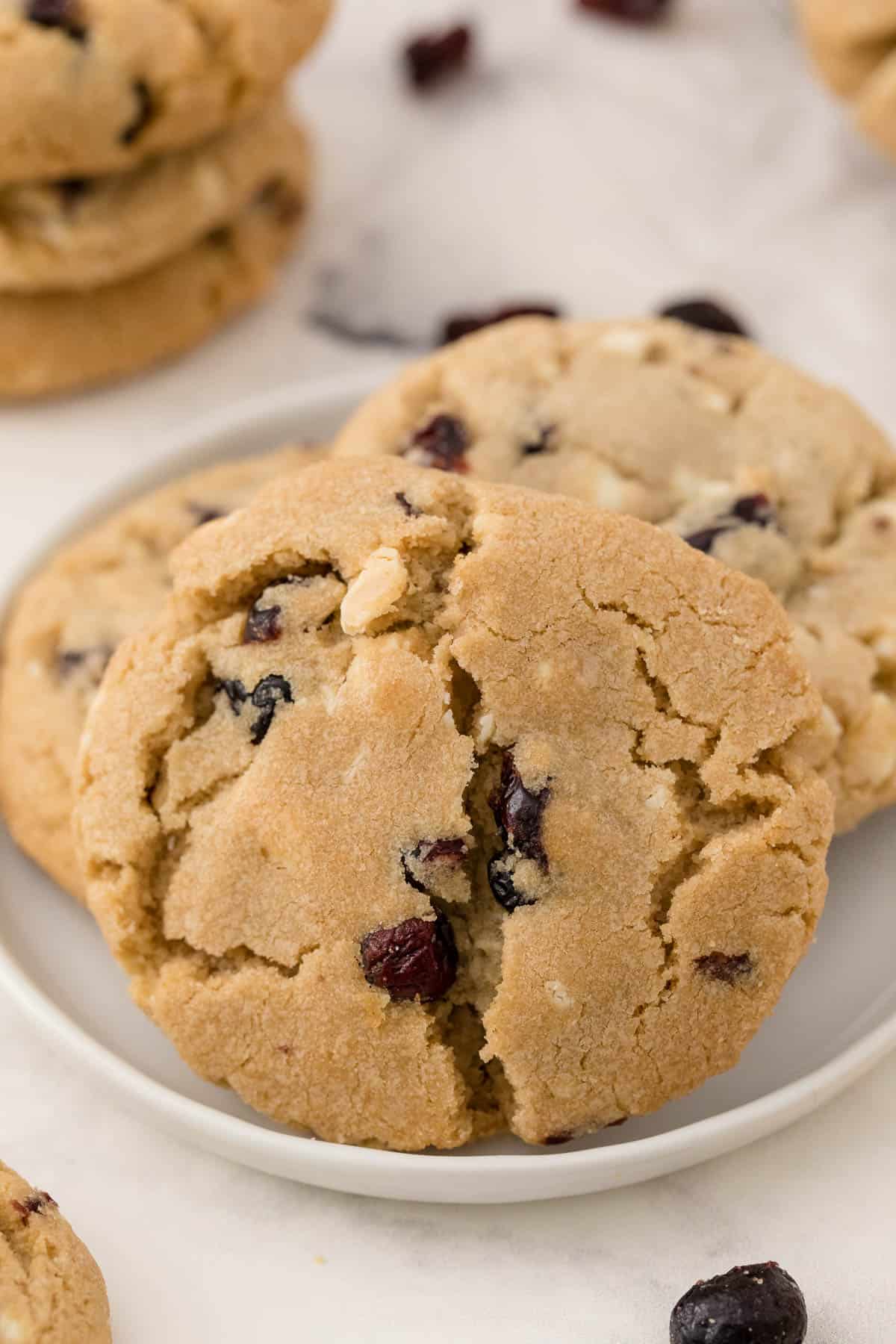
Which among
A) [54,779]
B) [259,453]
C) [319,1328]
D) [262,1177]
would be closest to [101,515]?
[259,453]

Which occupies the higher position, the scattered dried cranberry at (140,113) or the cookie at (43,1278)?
the scattered dried cranberry at (140,113)

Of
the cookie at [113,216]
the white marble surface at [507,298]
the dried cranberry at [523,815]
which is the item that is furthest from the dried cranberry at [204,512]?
the dried cranberry at [523,815]

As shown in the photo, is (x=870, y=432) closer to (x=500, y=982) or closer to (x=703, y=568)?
(x=703, y=568)

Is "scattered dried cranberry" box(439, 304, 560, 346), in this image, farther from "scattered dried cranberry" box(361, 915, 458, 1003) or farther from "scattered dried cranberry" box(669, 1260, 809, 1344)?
"scattered dried cranberry" box(669, 1260, 809, 1344)

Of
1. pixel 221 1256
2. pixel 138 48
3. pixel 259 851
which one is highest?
pixel 138 48

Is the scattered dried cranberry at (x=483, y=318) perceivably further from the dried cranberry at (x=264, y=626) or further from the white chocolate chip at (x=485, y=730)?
the white chocolate chip at (x=485, y=730)

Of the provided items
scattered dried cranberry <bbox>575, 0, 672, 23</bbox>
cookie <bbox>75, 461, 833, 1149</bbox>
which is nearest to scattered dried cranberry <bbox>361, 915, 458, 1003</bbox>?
cookie <bbox>75, 461, 833, 1149</bbox>
